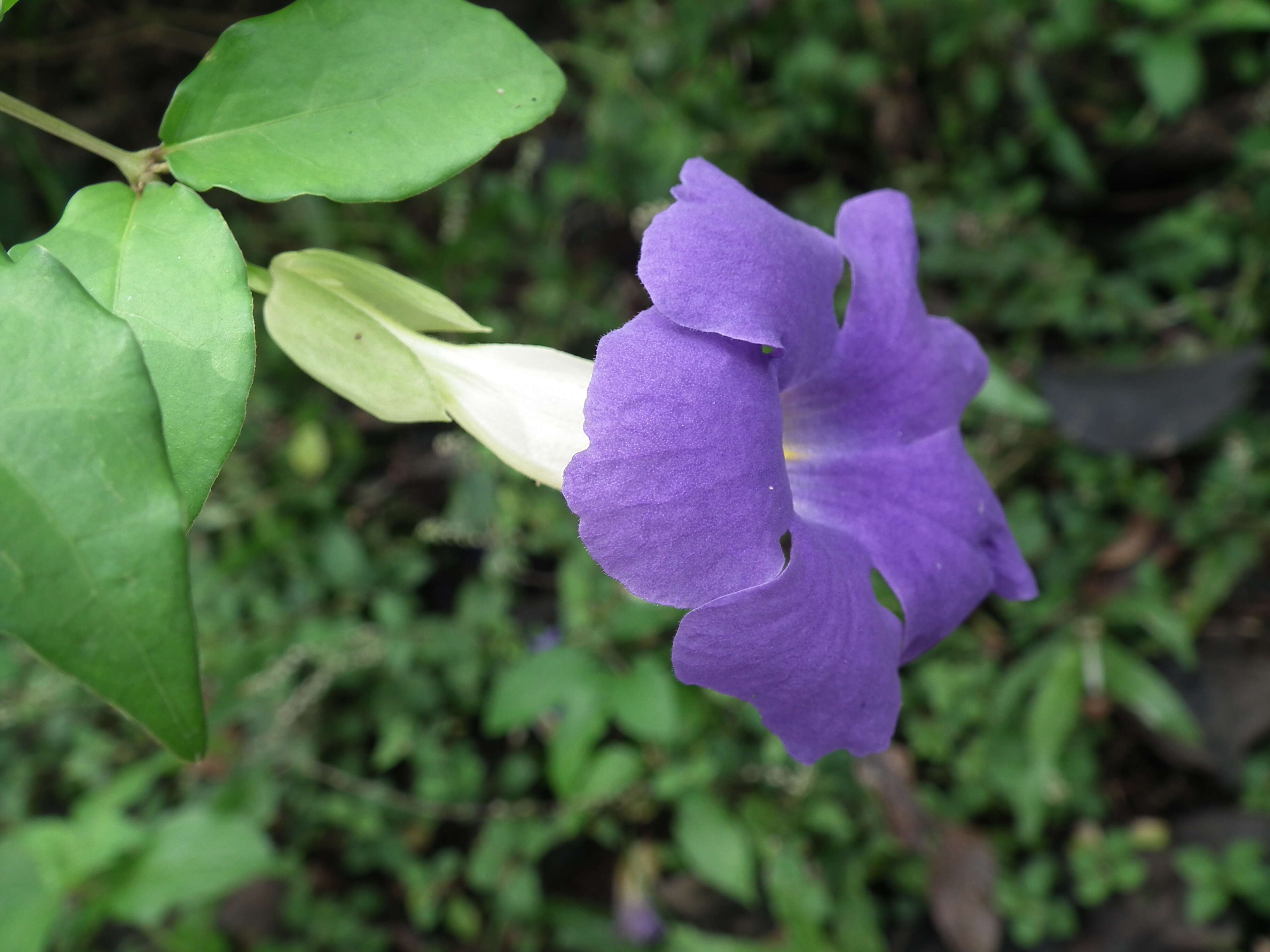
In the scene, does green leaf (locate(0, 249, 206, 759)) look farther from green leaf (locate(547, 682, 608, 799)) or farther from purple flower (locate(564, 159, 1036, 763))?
green leaf (locate(547, 682, 608, 799))

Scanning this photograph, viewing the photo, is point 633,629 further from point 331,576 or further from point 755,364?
point 755,364

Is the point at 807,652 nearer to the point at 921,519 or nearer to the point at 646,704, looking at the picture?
the point at 921,519

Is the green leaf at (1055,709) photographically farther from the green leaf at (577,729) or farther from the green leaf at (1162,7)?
the green leaf at (1162,7)

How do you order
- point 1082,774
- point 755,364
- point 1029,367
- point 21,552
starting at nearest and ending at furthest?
point 21,552 → point 755,364 → point 1082,774 → point 1029,367

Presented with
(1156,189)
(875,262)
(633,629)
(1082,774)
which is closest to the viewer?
(875,262)


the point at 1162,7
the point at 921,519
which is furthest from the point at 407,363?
the point at 1162,7

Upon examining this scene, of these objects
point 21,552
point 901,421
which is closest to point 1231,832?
Result: point 901,421

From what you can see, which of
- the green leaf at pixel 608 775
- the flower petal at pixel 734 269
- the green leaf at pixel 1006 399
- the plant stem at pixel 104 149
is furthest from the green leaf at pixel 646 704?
the plant stem at pixel 104 149
